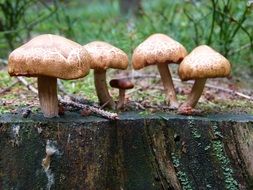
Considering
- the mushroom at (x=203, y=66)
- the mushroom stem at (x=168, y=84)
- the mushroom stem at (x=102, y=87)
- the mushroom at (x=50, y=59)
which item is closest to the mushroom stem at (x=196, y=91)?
the mushroom stem at (x=168, y=84)

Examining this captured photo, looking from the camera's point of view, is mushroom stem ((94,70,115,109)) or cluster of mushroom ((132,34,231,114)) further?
mushroom stem ((94,70,115,109))

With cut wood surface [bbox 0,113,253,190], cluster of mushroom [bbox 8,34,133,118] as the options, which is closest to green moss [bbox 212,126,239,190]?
cut wood surface [bbox 0,113,253,190]

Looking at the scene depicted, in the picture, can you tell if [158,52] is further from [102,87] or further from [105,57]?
[102,87]

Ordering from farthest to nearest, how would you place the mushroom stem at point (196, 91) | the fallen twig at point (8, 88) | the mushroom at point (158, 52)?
1. the fallen twig at point (8, 88)
2. the mushroom stem at point (196, 91)
3. the mushroom at point (158, 52)

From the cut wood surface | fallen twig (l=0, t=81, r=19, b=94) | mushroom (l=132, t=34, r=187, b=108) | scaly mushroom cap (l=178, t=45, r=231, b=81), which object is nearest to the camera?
the cut wood surface

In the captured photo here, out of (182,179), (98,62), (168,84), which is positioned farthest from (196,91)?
(98,62)

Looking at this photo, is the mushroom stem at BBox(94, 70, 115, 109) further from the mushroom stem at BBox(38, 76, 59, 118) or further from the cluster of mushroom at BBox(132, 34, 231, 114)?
the mushroom stem at BBox(38, 76, 59, 118)

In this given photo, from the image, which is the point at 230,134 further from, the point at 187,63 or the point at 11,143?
the point at 11,143

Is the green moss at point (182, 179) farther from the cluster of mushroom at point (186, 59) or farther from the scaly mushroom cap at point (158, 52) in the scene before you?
the scaly mushroom cap at point (158, 52)

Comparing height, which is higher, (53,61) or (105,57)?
(53,61)
